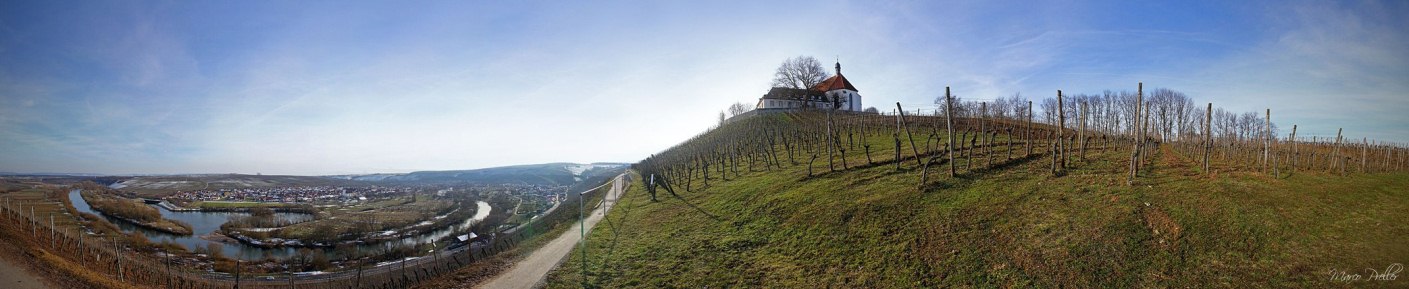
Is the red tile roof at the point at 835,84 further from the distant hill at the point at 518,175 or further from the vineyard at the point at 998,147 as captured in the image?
the distant hill at the point at 518,175

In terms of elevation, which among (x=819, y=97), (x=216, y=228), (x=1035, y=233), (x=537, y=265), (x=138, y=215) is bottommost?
(x=216, y=228)

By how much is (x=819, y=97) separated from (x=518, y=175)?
76.9 m

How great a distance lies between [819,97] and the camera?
71562mm

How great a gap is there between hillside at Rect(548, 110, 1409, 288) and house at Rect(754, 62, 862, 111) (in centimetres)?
4705

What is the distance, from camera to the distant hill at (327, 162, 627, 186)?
102312 millimetres

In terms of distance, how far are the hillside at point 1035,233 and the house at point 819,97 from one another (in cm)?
4705

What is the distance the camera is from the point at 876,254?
543 inches

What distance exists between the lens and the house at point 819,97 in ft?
228

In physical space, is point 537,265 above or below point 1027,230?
below

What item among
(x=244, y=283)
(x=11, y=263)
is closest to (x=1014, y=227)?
(x=11, y=263)

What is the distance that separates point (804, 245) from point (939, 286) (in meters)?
4.73

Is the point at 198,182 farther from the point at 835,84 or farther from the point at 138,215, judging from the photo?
the point at 835,84

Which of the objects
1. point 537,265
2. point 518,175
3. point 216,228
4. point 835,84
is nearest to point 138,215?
point 216,228

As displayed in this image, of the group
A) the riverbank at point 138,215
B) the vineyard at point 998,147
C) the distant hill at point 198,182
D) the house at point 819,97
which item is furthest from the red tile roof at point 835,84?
the distant hill at point 198,182
